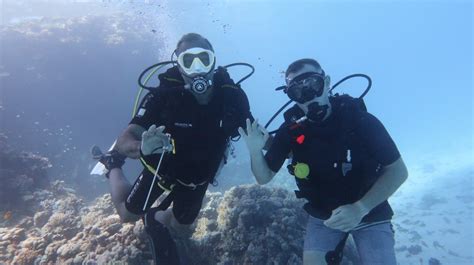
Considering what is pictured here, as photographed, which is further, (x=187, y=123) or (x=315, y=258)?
(x=187, y=123)

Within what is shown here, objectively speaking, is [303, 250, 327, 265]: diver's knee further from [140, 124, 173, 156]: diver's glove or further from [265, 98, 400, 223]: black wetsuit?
[140, 124, 173, 156]: diver's glove

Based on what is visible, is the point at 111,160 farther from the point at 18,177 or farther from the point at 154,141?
the point at 18,177

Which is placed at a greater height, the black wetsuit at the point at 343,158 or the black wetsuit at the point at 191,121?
the black wetsuit at the point at 191,121

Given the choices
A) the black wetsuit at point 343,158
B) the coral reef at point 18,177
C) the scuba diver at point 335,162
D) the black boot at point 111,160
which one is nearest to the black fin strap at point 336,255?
the scuba diver at point 335,162

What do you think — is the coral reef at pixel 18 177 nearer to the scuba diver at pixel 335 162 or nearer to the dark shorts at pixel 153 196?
the dark shorts at pixel 153 196

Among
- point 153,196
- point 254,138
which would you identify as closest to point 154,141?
point 254,138

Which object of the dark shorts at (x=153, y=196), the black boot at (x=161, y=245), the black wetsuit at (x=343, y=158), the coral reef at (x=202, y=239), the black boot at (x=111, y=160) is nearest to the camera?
the black wetsuit at (x=343, y=158)

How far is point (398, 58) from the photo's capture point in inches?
6713

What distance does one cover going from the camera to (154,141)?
3928mm

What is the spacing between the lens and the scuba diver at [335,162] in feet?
13.1

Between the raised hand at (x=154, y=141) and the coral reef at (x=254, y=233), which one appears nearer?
the raised hand at (x=154, y=141)

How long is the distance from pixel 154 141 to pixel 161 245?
2.14m

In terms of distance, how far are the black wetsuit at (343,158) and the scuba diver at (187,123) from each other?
1247 mm

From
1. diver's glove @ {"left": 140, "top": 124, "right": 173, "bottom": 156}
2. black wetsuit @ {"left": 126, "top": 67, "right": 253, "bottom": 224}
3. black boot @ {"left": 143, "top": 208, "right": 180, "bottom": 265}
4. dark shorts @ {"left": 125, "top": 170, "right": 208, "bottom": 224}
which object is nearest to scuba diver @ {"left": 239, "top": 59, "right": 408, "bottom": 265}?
black wetsuit @ {"left": 126, "top": 67, "right": 253, "bottom": 224}
